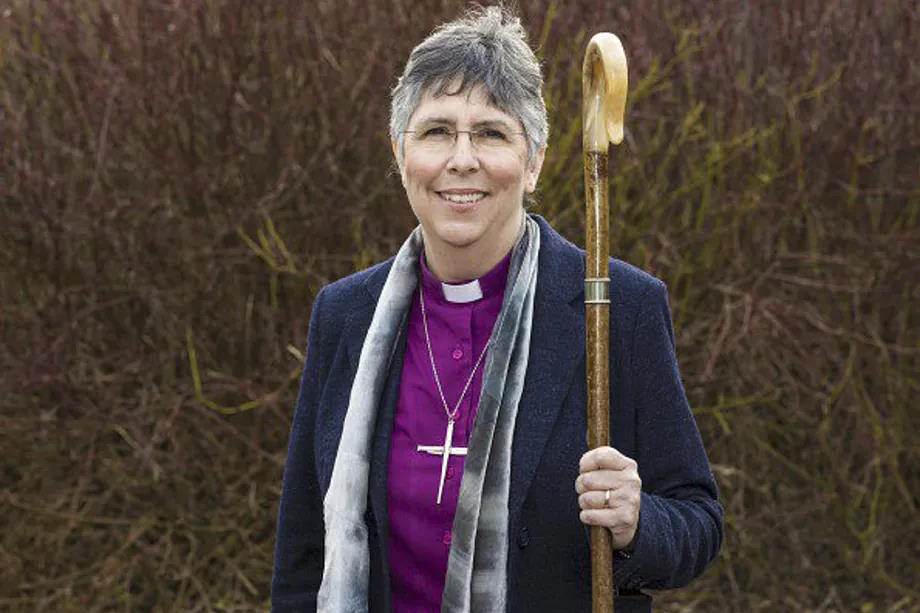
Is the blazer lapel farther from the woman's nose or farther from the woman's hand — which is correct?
the woman's nose

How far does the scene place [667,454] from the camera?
262 centimetres

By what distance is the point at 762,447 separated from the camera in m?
5.92

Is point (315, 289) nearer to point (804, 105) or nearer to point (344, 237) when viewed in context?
point (344, 237)

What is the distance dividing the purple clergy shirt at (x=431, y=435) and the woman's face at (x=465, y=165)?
14cm

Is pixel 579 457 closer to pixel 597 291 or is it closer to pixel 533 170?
pixel 597 291

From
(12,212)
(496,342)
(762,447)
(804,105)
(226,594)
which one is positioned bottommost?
(226,594)

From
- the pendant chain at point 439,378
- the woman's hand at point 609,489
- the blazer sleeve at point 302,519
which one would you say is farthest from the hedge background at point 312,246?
the woman's hand at point 609,489

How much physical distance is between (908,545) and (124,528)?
10.2ft

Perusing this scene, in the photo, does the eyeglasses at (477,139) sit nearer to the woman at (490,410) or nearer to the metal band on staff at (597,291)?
the woman at (490,410)

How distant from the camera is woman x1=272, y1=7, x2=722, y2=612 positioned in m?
2.59

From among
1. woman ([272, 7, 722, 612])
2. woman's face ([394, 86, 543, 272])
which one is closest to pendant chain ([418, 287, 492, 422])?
woman ([272, 7, 722, 612])

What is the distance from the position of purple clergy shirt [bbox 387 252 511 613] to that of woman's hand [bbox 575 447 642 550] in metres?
0.27

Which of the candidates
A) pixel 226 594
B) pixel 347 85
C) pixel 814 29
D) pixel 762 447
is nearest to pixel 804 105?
pixel 814 29

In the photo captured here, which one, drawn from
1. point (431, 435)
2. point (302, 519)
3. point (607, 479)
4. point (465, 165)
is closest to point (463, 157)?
point (465, 165)
